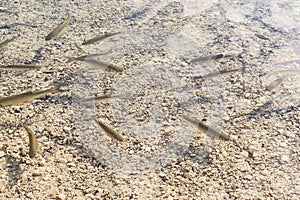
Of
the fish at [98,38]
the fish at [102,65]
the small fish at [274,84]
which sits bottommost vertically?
the small fish at [274,84]

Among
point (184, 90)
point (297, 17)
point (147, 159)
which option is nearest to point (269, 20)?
point (297, 17)

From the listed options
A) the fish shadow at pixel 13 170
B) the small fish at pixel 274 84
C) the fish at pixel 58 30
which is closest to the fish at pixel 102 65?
the fish at pixel 58 30

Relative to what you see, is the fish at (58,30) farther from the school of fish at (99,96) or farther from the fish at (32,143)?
the fish at (32,143)

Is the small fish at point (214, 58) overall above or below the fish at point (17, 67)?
below

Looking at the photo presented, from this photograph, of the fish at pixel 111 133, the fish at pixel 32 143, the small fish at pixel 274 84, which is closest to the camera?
the fish at pixel 32 143

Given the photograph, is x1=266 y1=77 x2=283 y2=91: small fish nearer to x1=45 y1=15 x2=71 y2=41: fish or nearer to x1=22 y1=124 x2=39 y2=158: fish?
x1=22 y1=124 x2=39 y2=158: fish

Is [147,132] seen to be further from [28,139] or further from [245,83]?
[245,83]

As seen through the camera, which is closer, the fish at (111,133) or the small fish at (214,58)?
the fish at (111,133)
